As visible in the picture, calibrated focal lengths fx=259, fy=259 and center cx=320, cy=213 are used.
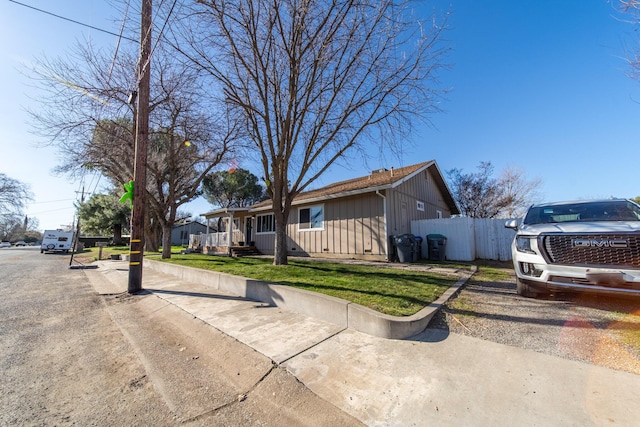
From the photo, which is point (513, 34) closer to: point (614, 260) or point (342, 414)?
point (614, 260)

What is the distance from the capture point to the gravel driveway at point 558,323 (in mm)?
2633

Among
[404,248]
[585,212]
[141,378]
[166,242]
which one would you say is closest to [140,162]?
[141,378]

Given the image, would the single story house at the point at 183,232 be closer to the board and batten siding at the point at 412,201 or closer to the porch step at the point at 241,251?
the porch step at the point at 241,251

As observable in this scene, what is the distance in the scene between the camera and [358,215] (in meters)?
11.3

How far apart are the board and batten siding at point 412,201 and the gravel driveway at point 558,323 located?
6.20 metres

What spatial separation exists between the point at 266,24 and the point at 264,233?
1107 centimetres

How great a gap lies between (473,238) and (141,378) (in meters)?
12.1

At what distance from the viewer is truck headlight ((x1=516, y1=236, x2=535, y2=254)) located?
414 cm

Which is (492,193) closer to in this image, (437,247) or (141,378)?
(437,247)

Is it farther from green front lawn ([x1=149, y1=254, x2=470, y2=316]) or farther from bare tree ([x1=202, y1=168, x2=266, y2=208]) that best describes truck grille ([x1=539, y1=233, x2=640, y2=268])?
bare tree ([x1=202, y1=168, x2=266, y2=208])

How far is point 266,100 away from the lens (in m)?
7.60

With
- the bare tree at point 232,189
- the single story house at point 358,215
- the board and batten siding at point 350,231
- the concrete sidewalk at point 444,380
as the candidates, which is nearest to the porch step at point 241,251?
the single story house at point 358,215

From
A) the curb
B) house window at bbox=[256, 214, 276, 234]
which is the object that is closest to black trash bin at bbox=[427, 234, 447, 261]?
the curb

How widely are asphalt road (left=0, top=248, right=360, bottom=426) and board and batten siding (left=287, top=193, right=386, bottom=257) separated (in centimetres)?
774
